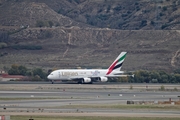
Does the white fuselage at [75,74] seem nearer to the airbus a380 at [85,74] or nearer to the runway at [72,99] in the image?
the airbus a380 at [85,74]

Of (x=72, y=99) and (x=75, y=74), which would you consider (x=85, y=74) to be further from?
(x=72, y=99)

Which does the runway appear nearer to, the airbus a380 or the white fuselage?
the white fuselage

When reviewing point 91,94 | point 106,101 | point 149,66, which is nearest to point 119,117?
point 106,101

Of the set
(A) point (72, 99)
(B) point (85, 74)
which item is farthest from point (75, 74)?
(A) point (72, 99)

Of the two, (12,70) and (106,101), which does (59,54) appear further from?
(106,101)

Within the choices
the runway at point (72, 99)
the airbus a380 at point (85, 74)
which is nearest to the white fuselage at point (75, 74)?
the airbus a380 at point (85, 74)

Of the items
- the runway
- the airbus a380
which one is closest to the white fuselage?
the airbus a380
